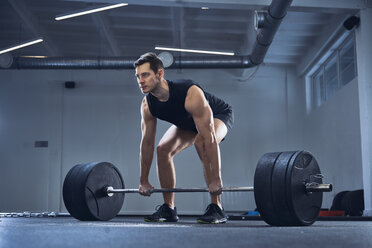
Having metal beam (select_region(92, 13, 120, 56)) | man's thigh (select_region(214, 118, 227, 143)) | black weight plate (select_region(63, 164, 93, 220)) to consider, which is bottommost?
black weight plate (select_region(63, 164, 93, 220))

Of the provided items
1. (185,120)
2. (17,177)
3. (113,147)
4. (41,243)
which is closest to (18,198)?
(17,177)

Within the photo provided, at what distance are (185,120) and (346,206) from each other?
3.47 m

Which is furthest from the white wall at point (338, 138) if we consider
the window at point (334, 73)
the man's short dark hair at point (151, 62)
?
the man's short dark hair at point (151, 62)

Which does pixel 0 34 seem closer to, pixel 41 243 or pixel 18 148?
pixel 18 148

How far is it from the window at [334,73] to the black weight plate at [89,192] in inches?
172

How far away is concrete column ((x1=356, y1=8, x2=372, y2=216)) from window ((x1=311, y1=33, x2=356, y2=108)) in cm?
100

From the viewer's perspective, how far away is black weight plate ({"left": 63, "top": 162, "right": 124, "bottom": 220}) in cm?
327

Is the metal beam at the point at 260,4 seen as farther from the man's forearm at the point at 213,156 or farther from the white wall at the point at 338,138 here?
the man's forearm at the point at 213,156

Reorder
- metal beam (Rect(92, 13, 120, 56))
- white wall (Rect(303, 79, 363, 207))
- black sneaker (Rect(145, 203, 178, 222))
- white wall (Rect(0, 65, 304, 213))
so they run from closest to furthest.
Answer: black sneaker (Rect(145, 203, 178, 222)), white wall (Rect(303, 79, 363, 207)), metal beam (Rect(92, 13, 120, 56)), white wall (Rect(0, 65, 304, 213))

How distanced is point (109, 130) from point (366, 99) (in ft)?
16.2

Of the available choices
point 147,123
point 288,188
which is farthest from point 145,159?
point 288,188

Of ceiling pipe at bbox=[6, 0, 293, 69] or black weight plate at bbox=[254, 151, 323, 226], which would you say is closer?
black weight plate at bbox=[254, 151, 323, 226]

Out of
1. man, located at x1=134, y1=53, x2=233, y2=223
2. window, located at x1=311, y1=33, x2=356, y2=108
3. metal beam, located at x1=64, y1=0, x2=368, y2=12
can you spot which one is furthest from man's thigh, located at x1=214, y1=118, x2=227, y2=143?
window, located at x1=311, y1=33, x2=356, y2=108

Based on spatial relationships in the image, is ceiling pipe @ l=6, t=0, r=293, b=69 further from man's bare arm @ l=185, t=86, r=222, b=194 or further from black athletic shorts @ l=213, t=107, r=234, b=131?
man's bare arm @ l=185, t=86, r=222, b=194
